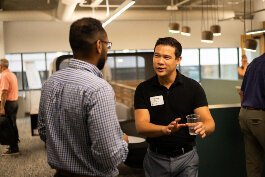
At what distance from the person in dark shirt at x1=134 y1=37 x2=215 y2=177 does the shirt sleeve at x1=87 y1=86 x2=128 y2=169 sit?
50cm

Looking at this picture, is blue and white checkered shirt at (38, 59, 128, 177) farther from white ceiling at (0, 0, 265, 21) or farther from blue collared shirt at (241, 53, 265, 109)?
white ceiling at (0, 0, 265, 21)

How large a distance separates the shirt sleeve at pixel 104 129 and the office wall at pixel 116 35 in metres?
10.5

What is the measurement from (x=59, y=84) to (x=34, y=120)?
514 cm

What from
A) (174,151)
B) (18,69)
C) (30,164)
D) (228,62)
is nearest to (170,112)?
(174,151)

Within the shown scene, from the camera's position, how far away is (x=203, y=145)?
3.25m

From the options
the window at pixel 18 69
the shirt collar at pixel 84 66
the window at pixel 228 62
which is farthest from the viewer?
the window at pixel 228 62

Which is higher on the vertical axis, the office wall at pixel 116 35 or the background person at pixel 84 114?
the office wall at pixel 116 35

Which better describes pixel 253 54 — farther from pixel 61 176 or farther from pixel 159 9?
pixel 61 176

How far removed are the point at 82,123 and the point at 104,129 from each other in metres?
0.10

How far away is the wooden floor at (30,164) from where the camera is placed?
4968 millimetres

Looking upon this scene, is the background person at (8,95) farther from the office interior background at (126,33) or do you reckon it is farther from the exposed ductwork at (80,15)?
the exposed ductwork at (80,15)

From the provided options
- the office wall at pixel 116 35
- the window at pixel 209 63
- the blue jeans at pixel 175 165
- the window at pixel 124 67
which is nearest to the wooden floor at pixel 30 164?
the blue jeans at pixel 175 165

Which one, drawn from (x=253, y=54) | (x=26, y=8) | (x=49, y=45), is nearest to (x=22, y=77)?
(x=49, y=45)

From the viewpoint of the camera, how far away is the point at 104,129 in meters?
1.50
